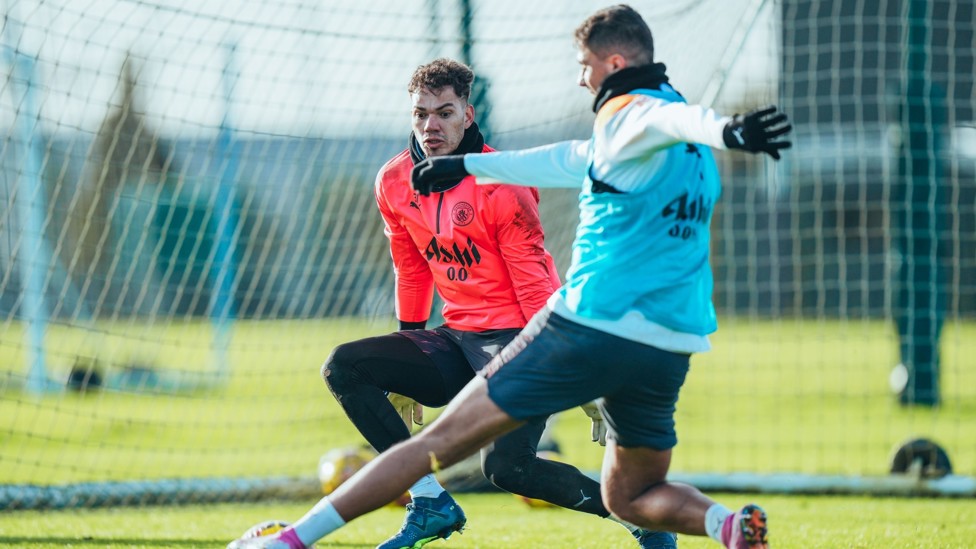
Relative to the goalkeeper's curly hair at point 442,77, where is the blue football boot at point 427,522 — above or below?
below

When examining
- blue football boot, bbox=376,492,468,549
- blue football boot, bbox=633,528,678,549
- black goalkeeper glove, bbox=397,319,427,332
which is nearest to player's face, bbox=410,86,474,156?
black goalkeeper glove, bbox=397,319,427,332

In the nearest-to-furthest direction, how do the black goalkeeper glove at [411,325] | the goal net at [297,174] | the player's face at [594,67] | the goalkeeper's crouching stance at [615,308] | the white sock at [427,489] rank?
the goalkeeper's crouching stance at [615,308] → the player's face at [594,67] → the white sock at [427,489] → the black goalkeeper glove at [411,325] → the goal net at [297,174]

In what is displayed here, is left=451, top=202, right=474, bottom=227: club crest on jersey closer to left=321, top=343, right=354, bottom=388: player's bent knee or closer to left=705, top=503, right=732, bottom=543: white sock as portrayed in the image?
left=321, top=343, right=354, bottom=388: player's bent knee

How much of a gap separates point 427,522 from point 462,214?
3.96ft

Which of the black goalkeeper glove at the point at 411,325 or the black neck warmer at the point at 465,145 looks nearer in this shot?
the black neck warmer at the point at 465,145

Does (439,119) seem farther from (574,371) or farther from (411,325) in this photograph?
(574,371)

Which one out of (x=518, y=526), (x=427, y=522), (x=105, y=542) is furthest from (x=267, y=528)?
(x=518, y=526)

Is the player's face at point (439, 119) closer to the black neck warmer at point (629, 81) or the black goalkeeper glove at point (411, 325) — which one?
the black goalkeeper glove at point (411, 325)

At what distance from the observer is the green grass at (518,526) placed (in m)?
5.30

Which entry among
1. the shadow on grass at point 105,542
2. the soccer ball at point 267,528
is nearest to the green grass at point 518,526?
the shadow on grass at point 105,542

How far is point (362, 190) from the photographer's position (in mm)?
9156

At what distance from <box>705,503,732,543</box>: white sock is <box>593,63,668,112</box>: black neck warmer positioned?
1297 millimetres

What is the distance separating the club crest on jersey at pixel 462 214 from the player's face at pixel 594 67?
3.37 feet

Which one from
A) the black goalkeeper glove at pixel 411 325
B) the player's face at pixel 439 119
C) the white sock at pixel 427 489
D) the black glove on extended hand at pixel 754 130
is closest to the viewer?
the black glove on extended hand at pixel 754 130
